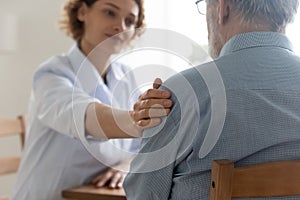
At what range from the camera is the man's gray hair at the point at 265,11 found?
37.5 inches

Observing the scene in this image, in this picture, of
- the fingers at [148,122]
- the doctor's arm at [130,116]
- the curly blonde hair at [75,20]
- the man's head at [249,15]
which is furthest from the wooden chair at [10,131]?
the man's head at [249,15]

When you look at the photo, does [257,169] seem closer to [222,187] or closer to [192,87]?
[222,187]

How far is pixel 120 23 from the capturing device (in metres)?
1.68

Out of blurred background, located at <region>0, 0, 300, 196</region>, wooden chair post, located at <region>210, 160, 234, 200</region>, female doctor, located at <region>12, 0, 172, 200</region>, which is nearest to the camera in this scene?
wooden chair post, located at <region>210, 160, 234, 200</region>

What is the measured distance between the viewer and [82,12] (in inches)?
68.9

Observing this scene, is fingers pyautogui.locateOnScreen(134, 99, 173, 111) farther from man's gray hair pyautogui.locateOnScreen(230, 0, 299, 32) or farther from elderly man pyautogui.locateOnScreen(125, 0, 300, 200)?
man's gray hair pyautogui.locateOnScreen(230, 0, 299, 32)

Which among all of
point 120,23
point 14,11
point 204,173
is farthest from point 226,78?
point 14,11

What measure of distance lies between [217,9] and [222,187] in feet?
1.18

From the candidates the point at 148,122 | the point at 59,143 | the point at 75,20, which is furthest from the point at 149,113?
the point at 75,20

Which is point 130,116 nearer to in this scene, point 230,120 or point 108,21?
point 230,120

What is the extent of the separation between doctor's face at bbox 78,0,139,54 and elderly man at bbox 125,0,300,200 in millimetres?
730

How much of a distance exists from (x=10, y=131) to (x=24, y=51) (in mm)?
1082

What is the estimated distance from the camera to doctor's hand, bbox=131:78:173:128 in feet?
3.07

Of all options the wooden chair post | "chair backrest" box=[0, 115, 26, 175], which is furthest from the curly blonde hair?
the wooden chair post
